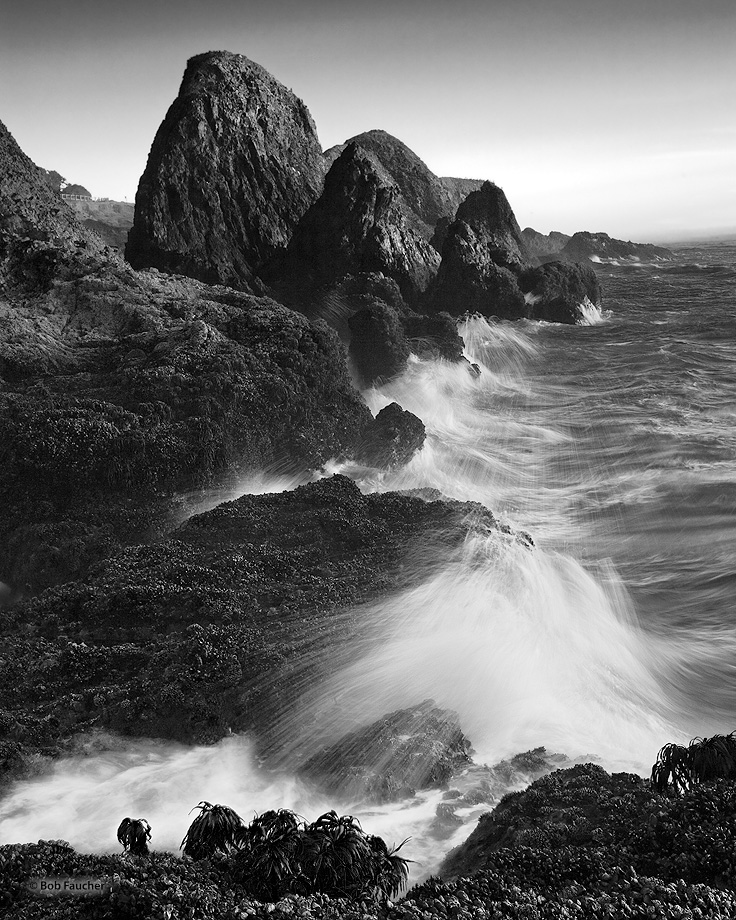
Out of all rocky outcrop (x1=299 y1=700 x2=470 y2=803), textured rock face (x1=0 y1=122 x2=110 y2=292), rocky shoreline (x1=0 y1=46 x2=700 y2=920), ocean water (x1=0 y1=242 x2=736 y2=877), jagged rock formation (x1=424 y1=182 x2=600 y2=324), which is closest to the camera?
rocky shoreline (x1=0 y1=46 x2=700 y2=920)

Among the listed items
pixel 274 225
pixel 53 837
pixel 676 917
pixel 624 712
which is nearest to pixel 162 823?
pixel 53 837

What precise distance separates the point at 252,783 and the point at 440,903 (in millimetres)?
5108

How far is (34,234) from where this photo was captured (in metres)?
30.8

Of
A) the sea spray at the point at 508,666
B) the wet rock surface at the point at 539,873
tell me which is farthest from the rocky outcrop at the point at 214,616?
the wet rock surface at the point at 539,873

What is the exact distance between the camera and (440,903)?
8.09 meters

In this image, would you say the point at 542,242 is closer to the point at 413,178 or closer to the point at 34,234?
the point at 413,178

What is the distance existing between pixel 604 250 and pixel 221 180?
7290cm

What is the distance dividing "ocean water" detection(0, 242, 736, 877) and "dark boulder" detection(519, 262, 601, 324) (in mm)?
14000

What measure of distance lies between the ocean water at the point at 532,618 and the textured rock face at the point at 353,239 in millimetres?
10365

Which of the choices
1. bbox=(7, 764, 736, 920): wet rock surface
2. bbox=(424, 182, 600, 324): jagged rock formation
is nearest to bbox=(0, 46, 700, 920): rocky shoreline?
bbox=(7, 764, 736, 920): wet rock surface

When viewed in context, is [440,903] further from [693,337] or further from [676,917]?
[693,337]

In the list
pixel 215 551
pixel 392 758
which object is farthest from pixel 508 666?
pixel 215 551

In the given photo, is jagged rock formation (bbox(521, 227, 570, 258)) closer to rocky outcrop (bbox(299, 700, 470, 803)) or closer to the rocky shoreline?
the rocky shoreline

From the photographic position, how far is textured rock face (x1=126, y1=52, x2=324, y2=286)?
155ft
